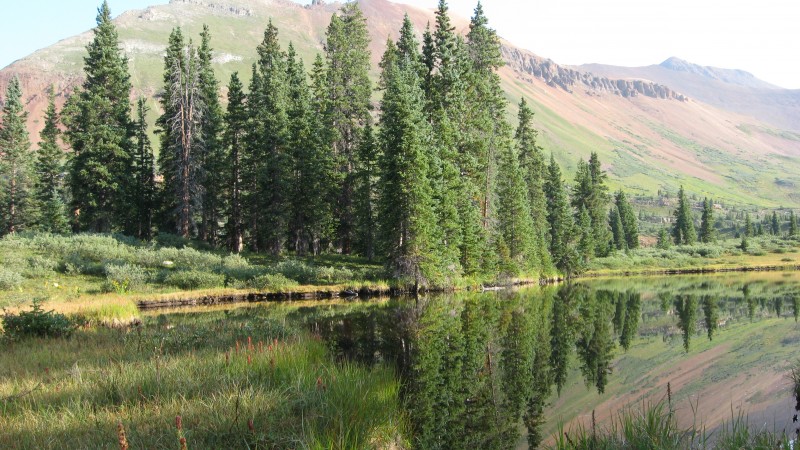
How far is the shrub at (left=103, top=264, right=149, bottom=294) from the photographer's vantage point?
120 feet

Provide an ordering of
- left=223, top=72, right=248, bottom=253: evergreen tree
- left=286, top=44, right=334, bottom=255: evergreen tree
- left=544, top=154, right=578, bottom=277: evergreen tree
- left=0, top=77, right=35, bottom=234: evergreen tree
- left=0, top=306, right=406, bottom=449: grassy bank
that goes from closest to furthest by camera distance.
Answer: left=0, top=306, right=406, bottom=449: grassy bank
left=286, top=44, right=334, bottom=255: evergreen tree
left=223, top=72, right=248, bottom=253: evergreen tree
left=0, top=77, right=35, bottom=234: evergreen tree
left=544, top=154, right=578, bottom=277: evergreen tree

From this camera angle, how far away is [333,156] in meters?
53.7

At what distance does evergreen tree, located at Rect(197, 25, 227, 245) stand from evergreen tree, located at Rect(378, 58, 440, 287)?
80.9 feet

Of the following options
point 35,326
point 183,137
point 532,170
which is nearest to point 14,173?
point 183,137

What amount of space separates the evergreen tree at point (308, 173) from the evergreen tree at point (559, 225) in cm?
3316

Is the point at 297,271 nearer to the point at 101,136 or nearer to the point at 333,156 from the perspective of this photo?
the point at 333,156

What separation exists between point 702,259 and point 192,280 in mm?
96710

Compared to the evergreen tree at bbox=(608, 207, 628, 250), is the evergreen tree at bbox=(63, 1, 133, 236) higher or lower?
higher

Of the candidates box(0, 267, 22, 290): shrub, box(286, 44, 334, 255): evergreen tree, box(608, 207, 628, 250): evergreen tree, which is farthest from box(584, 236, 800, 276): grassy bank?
box(0, 267, 22, 290): shrub

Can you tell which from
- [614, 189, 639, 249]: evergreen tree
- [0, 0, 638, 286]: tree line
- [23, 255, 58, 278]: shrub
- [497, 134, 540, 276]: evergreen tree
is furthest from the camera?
[614, 189, 639, 249]: evergreen tree

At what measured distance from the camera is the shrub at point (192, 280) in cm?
3978

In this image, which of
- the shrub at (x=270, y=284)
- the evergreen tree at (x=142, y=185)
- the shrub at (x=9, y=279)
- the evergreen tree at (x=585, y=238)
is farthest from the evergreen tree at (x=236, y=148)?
the evergreen tree at (x=585, y=238)

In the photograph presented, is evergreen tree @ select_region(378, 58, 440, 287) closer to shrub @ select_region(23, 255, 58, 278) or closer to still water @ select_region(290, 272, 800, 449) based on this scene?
still water @ select_region(290, 272, 800, 449)

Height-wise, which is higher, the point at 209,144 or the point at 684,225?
the point at 209,144
